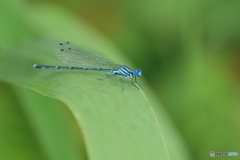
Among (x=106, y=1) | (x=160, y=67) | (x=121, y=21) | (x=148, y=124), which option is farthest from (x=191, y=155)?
(x=106, y=1)

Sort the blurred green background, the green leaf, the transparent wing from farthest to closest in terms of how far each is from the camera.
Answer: the blurred green background, the transparent wing, the green leaf

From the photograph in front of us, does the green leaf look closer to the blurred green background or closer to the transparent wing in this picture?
the transparent wing

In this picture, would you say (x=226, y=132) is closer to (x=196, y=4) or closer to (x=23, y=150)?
(x=196, y=4)

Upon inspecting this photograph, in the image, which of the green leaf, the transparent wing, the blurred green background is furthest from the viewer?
the blurred green background

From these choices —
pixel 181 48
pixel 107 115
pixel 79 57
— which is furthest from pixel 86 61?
pixel 181 48

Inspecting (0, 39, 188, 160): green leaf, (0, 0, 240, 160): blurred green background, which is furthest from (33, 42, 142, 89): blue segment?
(0, 0, 240, 160): blurred green background

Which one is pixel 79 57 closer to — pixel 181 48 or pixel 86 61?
pixel 86 61

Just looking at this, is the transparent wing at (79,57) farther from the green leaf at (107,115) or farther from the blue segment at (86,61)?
the green leaf at (107,115)
